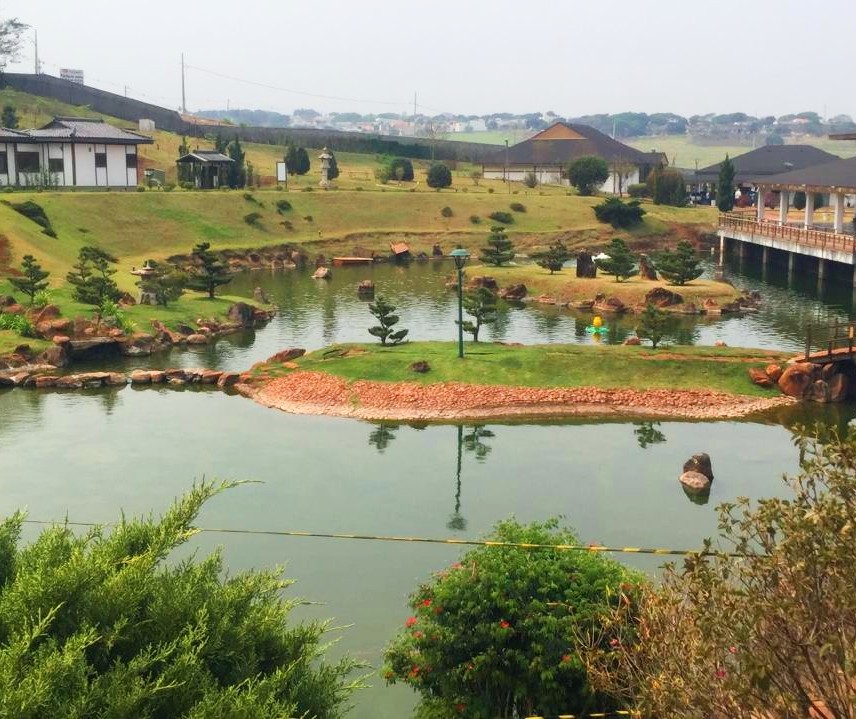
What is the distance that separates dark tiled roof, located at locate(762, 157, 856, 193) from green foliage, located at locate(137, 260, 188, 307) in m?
35.3

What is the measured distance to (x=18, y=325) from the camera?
40.1 meters

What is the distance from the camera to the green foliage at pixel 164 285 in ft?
155

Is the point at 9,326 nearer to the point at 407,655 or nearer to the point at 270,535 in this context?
the point at 270,535

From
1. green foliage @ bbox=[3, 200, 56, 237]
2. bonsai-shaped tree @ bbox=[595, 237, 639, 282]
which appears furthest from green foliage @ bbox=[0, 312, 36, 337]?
bonsai-shaped tree @ bbox=[595, 237, 639, 282]

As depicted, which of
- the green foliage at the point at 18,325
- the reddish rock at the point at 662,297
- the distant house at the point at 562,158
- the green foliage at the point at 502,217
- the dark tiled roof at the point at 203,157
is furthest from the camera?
the distant house at the point at 562,158

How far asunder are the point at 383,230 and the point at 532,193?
18.6 meters

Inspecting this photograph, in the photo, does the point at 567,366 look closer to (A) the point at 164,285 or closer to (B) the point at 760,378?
(B) the point at 760,378

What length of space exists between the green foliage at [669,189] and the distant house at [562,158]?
7.73m

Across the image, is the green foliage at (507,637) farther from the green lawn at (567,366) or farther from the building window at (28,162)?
the building window at (28,162)

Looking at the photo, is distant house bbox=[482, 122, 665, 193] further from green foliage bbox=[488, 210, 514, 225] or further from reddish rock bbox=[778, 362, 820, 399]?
reddish rock bbox=[778, 362, 820, 399]

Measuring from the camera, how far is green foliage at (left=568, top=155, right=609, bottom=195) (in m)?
93.0

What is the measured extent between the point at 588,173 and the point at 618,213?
12.8 m

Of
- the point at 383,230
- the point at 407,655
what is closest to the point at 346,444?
the point at 407,655

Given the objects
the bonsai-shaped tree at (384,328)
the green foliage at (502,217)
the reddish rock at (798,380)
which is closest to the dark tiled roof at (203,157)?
the green foliage at (502,217)
